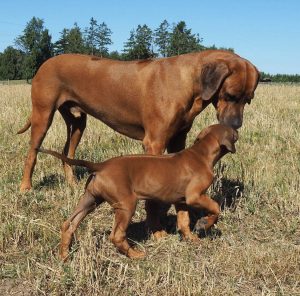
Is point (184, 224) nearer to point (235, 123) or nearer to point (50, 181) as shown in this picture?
point (235, 123)

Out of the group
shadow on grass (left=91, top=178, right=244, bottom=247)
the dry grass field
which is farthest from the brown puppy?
shadow on grass (left=91, top=178, right=244, bottom=247)

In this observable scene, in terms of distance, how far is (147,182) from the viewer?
4.09 m

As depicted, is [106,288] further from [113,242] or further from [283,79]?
[283,79]

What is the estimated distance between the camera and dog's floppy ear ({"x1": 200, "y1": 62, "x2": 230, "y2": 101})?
4.87 m

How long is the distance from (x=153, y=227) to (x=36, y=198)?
155cm

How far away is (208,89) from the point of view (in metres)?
4.88

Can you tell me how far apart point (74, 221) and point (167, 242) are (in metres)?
0.97

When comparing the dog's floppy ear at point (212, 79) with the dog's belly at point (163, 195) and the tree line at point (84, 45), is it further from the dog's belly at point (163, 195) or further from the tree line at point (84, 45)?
the tree line at point (84, 45)

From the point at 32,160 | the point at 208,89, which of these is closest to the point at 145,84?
the point at 208,89

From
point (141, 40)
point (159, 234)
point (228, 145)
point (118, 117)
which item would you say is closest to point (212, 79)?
point (228, 145)

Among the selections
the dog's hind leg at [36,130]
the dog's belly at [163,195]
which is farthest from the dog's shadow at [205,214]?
the dog's hind leg at [36,130]

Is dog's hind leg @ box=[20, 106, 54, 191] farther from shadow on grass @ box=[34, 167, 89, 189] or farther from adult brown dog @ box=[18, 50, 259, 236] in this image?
shadow on grass @ box=[34, 167, 89, 189]

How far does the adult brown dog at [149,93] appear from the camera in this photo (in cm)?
491

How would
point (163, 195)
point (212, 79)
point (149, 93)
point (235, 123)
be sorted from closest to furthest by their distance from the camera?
point (163, 195) → point (212, 79) → point (235, 123) → point (149, 93)
